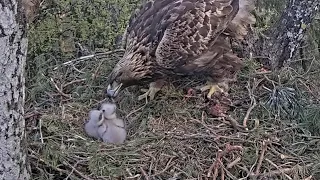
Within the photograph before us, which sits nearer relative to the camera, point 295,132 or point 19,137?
point 19,137

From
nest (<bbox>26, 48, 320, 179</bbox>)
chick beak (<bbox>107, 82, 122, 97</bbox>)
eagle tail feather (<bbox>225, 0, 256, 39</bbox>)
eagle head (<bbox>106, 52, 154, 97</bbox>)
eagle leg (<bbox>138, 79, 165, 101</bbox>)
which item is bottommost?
nest (<bbox>26, 48, 320, 179</bbox>)

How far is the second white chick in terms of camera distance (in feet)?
14.2

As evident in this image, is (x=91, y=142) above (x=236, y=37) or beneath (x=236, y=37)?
beneath

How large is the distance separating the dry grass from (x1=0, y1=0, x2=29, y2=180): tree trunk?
441 mm

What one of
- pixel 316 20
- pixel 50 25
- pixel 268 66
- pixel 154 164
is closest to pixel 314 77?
pixel 268 66

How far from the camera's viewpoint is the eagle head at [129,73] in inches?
181

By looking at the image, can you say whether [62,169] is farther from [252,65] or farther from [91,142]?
[252,65]

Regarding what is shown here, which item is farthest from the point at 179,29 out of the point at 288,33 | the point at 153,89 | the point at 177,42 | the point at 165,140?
the point at 288,33

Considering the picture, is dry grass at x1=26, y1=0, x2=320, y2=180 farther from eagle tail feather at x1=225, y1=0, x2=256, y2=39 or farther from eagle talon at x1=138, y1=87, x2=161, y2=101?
eagle tail feather at x1=225, y1=0, x2=256, y2=39

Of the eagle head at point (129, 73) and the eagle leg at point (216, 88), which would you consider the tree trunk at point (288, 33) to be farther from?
the eagle head at point (129, 73)

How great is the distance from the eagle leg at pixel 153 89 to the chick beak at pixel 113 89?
13.8 inches

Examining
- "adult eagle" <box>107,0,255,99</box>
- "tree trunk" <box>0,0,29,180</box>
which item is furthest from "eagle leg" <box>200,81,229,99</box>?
"tree trunk" <box>0,0,29,180</box>

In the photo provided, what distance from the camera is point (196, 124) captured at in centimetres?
459

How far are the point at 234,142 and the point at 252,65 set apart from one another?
110 cm
